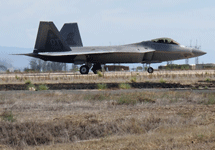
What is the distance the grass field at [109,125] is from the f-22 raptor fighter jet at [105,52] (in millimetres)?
19480

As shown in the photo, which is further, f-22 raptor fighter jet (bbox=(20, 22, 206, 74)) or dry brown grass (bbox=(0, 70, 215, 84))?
f-22 raptor fighter jet (bbox=(20, 22, 206, 74))

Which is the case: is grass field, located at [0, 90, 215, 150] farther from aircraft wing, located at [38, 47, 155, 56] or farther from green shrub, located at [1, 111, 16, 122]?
aircraft wing, located at [38, 47, 155, 56]

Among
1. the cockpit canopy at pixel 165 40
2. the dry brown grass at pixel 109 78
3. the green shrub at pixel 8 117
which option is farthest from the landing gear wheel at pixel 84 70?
the green shrub at pixel 8 117

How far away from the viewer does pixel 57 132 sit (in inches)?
343

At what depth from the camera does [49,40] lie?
3353 cm

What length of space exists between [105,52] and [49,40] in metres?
6.09

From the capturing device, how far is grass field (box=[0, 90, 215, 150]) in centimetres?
711

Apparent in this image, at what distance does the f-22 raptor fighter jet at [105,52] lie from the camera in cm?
3225

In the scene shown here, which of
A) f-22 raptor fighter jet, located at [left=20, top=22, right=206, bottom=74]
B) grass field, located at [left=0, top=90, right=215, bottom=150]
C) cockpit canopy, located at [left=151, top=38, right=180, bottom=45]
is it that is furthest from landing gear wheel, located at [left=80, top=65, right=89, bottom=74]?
grass field, located at [left=0, top=90, right=215, bottom=150]

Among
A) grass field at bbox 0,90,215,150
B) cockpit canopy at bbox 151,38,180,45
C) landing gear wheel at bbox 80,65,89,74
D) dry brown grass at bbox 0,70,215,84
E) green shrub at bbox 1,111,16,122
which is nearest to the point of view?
grass field at bbox 0,90,215,150

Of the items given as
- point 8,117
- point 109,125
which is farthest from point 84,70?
point 109,125

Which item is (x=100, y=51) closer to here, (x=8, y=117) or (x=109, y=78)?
(x=109, y=78)

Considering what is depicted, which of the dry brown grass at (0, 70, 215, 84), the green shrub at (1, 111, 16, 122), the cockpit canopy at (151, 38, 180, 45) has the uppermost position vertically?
the cockpit canopy at (151, 38, 180, 45)

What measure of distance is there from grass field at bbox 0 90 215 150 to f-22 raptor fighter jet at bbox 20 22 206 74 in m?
19.5
